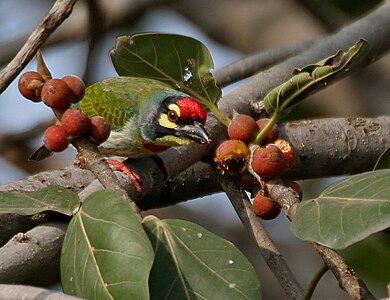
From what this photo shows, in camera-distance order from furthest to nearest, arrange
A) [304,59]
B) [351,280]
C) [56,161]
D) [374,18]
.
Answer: [56,161]
[374,18]
[304,59]
[351,280]

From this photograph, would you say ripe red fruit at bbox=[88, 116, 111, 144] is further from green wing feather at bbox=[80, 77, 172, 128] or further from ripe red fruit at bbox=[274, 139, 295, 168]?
green wing feather at bbox=[80, 77, 172, 128]

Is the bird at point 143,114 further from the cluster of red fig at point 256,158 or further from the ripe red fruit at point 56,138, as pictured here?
the ripe red fruit at point 56,138

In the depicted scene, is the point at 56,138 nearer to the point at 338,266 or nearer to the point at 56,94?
the point at 56,94

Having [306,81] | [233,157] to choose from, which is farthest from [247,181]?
[306,81]

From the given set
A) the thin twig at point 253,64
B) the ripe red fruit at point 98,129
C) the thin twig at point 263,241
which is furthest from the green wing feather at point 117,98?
the ripe red fruit at point 98,129

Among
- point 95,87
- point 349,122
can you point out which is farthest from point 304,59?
point 95,87

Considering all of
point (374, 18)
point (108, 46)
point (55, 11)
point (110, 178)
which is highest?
point (55, 11)

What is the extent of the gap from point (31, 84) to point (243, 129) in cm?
61

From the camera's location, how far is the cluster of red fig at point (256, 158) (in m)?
2.31

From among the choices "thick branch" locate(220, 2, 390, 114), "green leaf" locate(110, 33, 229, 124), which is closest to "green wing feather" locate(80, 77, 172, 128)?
"thick branch" locate(220, 2, 390, 114)

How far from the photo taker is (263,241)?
7.59 feet

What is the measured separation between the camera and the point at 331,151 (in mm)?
3117

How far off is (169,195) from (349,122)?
2.39ft

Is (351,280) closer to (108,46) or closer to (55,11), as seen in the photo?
(55,11)
